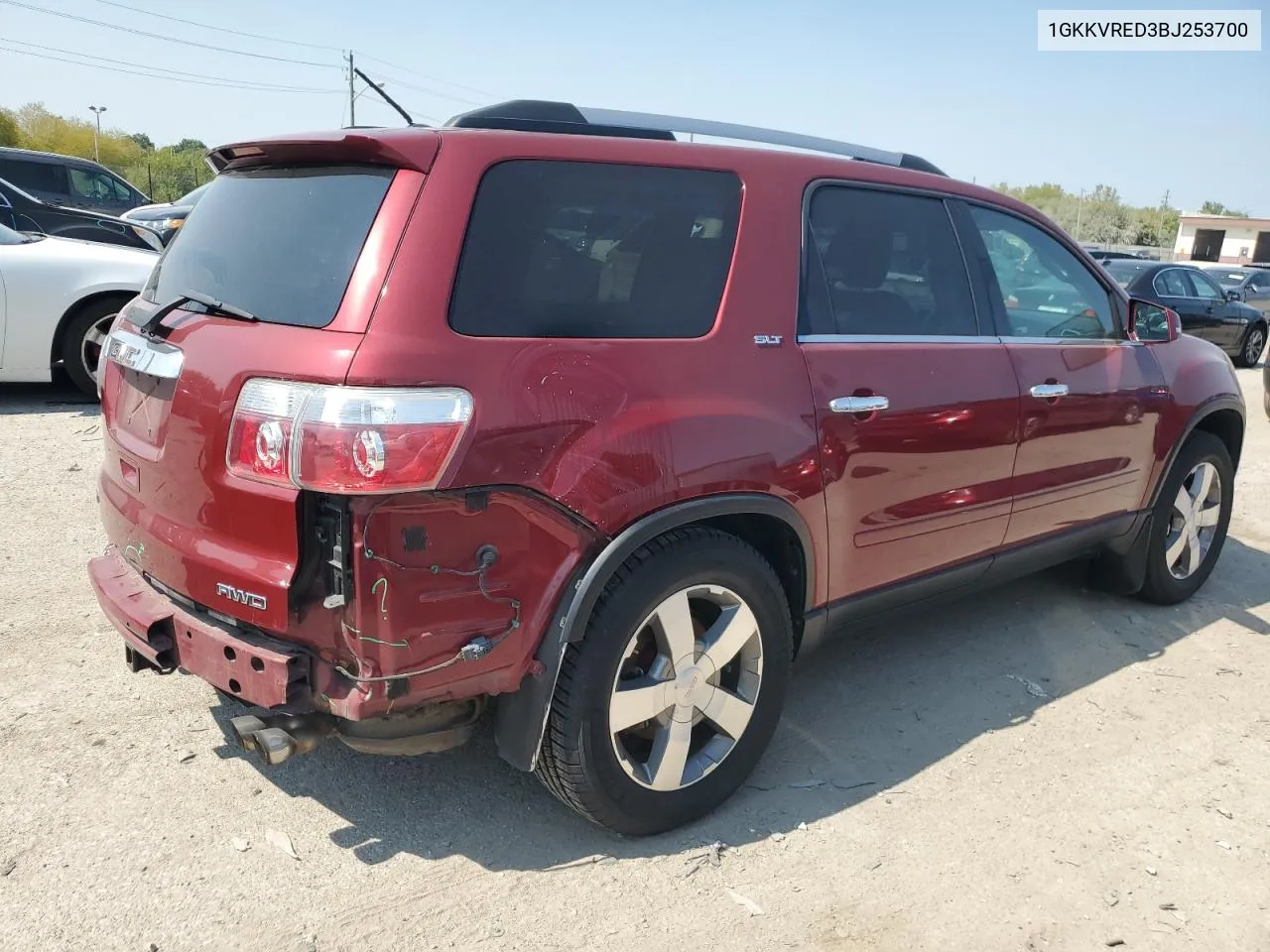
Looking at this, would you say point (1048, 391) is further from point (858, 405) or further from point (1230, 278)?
point (1230, 278)

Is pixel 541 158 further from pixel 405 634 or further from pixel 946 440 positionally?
pixel 946 440

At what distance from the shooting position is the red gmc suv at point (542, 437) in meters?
2.18

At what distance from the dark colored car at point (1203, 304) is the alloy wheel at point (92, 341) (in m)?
12.2

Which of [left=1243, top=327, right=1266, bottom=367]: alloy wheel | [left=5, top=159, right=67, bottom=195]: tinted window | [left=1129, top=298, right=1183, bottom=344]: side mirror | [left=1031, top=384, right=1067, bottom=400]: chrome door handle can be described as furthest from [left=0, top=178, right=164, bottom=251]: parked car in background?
[left=1243, top=327, right=1266, bottom=367]: alloy wheel

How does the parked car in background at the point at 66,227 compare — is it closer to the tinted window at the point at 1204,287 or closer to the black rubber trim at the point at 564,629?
the black rubber trim at the point at 564,629

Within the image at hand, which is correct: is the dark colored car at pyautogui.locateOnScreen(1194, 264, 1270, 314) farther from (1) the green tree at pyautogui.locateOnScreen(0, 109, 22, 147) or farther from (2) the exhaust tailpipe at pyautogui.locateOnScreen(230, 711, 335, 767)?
(1) the green tree at pyautogui.locateOnScreen(0, 109, 22, 147)

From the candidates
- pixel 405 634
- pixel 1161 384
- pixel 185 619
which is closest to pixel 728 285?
pixel 405 634

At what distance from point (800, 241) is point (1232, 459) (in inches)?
130

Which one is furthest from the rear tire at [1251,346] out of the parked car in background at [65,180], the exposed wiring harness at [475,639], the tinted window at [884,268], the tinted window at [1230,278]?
the parked car in background at [65,180]

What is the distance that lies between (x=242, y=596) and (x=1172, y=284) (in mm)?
14779

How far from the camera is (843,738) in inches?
133

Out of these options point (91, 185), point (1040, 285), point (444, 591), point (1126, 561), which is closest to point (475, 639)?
point (444, 591)

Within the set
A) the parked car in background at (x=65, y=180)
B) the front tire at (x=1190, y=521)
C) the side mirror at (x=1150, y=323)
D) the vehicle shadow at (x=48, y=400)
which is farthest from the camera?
the parked car in background at (x=65, y=180)

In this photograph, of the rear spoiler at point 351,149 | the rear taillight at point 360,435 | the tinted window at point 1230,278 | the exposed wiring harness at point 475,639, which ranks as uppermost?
the rear spoiler at point 351,149
